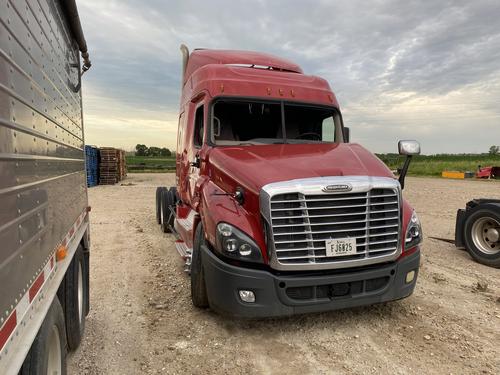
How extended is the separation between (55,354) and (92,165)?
22.7m

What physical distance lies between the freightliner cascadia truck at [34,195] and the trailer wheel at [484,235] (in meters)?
6.24

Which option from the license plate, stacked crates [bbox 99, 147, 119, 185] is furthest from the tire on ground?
stacked crates [bbox 99, 147, 119, 185]

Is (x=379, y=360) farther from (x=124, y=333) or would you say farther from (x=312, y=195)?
(x=124, y=333)

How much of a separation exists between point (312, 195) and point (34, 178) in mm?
2515

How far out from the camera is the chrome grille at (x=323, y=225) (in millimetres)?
Answer: 3900

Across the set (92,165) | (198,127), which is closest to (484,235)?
(198,127)

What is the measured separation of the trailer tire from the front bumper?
167cm

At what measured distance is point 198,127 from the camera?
19.4 ft

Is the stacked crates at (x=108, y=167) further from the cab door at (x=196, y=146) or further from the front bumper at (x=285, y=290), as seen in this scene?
the front bumper at (x=285, y=290)

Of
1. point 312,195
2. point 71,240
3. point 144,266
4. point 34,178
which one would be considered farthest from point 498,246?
point 34,178

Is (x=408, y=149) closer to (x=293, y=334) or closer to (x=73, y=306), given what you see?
(x=293, y=334)

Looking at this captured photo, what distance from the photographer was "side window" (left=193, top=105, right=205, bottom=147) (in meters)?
5.71

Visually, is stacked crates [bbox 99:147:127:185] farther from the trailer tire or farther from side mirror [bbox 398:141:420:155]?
the trailer tire

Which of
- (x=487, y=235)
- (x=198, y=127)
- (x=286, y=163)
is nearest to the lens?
(x=286, y=163)
